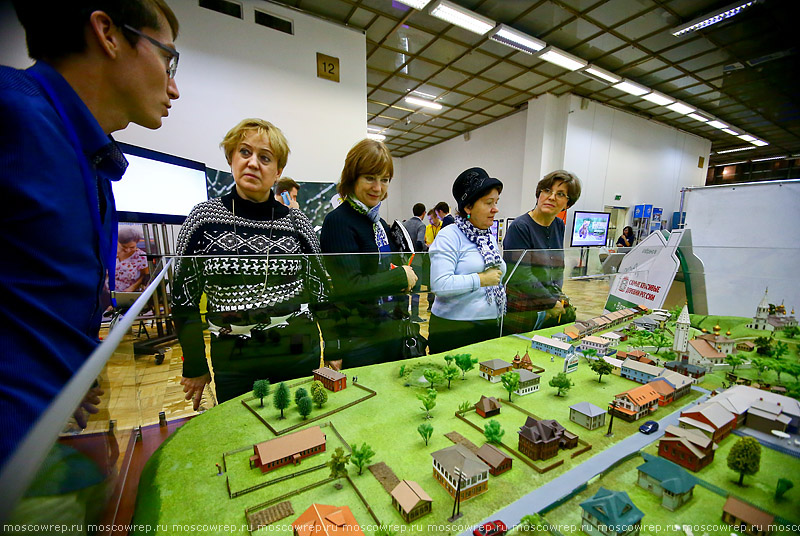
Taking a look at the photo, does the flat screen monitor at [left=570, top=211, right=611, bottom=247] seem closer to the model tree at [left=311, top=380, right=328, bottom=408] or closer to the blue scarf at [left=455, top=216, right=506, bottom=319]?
the blue scarf at [left=455, top=216, right=506, bottom=319]

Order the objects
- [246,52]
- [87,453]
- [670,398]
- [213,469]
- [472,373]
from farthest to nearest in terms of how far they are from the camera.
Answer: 1. [246,52]
2. [472,373]
3. [670,398]
4. [213,469]
5. [87,453]

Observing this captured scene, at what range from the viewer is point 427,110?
35.6ft

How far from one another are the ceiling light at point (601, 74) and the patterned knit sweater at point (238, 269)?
8954mm

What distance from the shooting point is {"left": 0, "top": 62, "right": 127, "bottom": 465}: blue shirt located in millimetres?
604

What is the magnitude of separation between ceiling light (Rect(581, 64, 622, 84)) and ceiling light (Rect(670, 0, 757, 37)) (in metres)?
1.60

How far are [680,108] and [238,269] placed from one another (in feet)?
46.0

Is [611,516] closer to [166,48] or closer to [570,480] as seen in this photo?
[570,480]

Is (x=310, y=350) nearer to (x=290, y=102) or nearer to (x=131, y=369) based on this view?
(x=131, y=369)

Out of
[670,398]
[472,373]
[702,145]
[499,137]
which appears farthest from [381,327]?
[702,145]

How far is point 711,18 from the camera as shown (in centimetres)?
548

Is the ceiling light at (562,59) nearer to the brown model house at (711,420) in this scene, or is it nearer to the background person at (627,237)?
→ the background person at (627,237)

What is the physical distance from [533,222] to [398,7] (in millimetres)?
4820

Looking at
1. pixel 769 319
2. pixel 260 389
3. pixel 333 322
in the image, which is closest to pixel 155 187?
pixel 333 322

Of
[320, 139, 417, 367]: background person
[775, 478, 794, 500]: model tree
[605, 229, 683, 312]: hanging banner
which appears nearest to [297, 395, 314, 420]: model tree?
[320, 139, 417, 367]: background person
